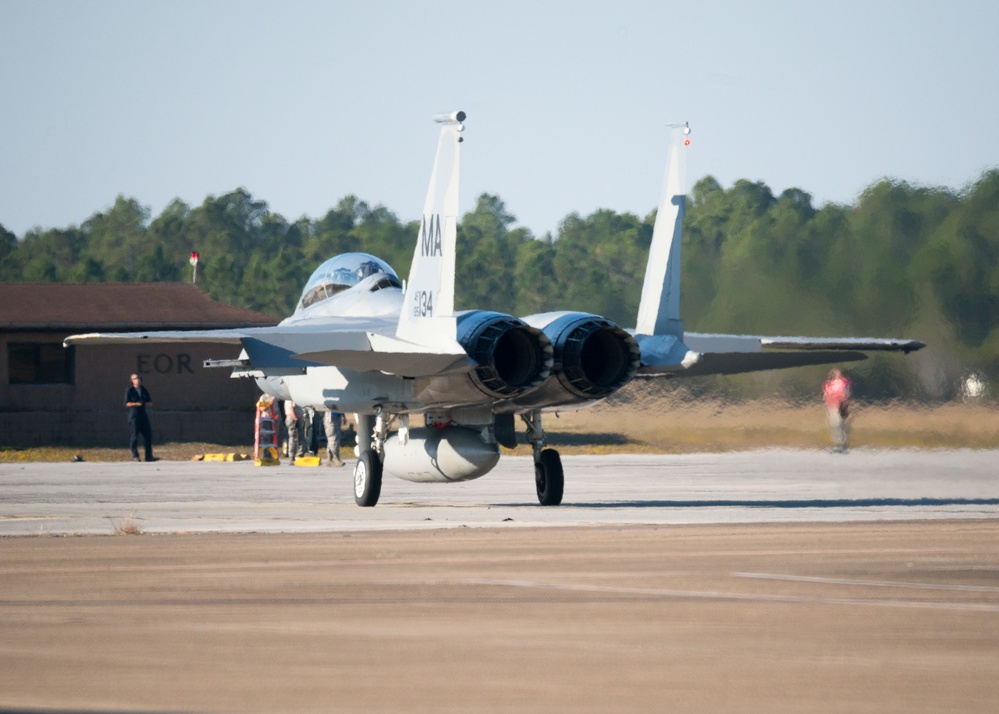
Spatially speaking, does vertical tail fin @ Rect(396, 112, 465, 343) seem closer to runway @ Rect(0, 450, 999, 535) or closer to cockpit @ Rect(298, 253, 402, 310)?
runway @ Rect(0, 450, 999, 535)

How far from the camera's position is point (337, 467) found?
99.9ft

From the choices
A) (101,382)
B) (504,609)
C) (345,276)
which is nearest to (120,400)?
(101,382)

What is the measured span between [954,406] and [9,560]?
15.2 m

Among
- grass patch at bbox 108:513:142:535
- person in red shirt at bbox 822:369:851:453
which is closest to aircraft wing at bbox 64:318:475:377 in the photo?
grass patch at bbox 108:513:142:535

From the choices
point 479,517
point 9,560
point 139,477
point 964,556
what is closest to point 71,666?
point 9,560

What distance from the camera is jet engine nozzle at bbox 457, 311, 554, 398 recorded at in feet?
57.1

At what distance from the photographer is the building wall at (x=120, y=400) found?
38000 mm

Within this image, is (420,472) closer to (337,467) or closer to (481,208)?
(337,467)

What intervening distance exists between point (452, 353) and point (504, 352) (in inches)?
42.6

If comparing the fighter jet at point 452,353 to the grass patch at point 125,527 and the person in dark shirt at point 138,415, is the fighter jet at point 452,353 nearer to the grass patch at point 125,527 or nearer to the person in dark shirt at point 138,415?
the grass patch at point 125,527

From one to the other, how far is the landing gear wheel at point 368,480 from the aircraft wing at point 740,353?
343 cm

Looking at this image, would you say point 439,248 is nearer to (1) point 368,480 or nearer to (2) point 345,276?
(1) point 368,480

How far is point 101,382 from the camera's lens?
38.9m

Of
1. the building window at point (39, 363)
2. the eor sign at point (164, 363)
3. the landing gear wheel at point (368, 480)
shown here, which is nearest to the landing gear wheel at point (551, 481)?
the landing gear wheel at point (368, 480)
